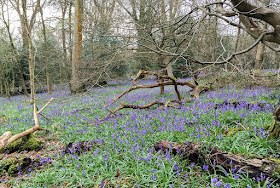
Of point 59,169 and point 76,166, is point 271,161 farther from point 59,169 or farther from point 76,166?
point 59,169

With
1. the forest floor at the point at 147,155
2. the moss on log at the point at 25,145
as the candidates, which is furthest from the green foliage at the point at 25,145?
the forest floor at the point at 147,155

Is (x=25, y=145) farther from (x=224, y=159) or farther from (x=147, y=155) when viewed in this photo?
(x=224, y=159)

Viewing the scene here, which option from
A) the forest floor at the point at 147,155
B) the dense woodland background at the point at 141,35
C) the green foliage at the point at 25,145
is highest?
the dense woodland background at the point at 141,35

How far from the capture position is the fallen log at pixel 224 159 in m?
2.35

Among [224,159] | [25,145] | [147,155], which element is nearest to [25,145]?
[25,145]

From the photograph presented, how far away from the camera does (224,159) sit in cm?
272

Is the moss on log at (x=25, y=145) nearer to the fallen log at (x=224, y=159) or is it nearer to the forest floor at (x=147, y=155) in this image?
the forest floor at (x=147, y=155)

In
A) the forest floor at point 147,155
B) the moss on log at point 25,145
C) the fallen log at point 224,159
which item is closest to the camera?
the fallen log at point 224,159

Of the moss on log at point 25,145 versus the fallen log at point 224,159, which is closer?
the fallen log at point 224,159

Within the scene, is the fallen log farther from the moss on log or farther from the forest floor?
the moss on log

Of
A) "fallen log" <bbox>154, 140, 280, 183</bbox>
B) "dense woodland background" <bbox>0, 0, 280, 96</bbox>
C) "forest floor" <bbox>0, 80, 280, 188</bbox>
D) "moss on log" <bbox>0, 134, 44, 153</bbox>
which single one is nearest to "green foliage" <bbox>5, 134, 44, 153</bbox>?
"moss on log" <bbox>0, 134, 44, 153</bbox>

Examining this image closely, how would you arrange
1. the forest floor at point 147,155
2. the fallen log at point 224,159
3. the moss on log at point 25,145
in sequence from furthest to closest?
the moss on log at point 25,145, the forest floor at point 147,155, the fallen log at point 224,159

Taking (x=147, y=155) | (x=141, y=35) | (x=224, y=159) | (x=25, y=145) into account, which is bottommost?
(x=25, y=145)

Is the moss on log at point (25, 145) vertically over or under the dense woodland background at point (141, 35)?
under
